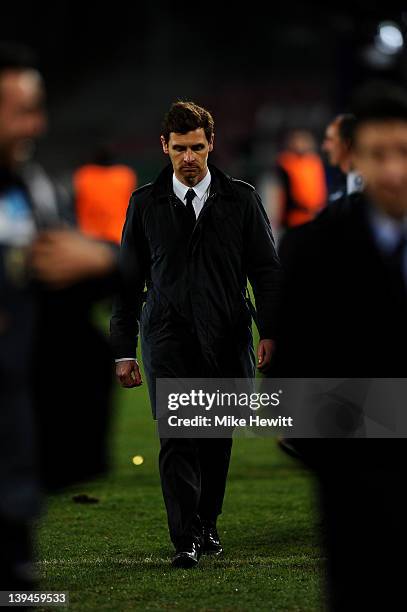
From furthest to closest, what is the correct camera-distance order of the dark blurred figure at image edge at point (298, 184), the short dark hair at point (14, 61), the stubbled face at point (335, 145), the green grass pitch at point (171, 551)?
the dark blurred figure at image edge at point (298, 184) < the stubbled face at point (335, 145) < the green grass pitch at point (171, 551) < the short dark hair at point (14, 61)

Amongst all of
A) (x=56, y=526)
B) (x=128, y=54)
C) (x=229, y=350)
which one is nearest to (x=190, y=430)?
(x=229, y=350)

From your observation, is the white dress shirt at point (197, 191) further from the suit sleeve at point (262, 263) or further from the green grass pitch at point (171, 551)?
the green grass pitch at point (171, 551)

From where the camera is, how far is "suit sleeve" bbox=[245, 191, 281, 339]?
5453 millimetres

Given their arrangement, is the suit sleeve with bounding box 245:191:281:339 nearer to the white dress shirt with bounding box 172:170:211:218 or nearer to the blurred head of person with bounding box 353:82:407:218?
the white dress shirt with bounding box 172:170:211:218

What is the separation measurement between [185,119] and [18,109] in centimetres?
235

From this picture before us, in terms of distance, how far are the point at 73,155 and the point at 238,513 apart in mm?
24549

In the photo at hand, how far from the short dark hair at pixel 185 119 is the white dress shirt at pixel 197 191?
0.17m

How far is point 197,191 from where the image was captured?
543cm

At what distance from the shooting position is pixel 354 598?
305cm

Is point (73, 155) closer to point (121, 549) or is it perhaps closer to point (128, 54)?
point (128, 54)

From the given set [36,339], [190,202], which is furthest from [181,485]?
[36,339]

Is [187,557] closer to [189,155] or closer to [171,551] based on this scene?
[171,551]

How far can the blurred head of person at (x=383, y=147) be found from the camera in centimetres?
300

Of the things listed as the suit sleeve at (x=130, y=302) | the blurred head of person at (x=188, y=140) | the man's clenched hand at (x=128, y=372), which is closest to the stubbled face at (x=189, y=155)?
the blurred head of person at (x=188, y=140)
